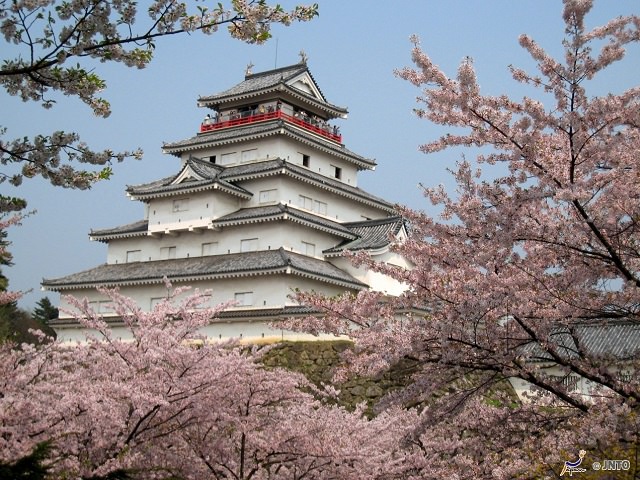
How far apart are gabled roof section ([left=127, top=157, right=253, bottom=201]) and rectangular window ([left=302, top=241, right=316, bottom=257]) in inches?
147

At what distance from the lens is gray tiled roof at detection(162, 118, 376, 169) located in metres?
35.2

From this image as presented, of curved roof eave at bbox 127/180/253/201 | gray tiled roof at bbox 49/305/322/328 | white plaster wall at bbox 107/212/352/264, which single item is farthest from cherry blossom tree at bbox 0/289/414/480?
curved roof eave at bbox 127/180/253/201

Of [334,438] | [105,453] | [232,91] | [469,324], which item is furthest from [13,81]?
[232,91]

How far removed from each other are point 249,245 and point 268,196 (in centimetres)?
260

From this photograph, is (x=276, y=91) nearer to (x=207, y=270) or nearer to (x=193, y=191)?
(x=193, y=191)

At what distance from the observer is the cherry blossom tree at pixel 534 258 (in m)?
8.02

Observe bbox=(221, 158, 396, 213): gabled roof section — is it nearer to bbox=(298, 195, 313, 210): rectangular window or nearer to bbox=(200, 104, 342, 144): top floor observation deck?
bbox=(298, 195, 313, 210): rectangular window

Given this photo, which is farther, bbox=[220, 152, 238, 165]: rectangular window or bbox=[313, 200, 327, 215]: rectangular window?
bbox=[220, 152, 238, 165]: rectangular window

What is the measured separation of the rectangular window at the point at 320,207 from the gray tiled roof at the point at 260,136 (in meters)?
3.01

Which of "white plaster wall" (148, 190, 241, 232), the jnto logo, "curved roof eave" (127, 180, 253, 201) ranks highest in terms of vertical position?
"curved roof eave" (127, 180, 253, 201)

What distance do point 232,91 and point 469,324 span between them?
3290cm

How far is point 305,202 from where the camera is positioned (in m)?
34.8

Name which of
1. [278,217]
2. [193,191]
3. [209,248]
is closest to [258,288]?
[278,217]

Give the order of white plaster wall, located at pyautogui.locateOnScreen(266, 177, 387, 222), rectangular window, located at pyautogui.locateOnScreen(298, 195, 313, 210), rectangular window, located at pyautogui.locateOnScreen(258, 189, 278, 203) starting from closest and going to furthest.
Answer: rectangular window, located at pyautogui.locateOnScreen(258, 189, 278, 203)
white plaster wall, located at pyautogui.locateOnScreen(266, 177, 387, 222)
rectangular window, located at pyautogui.locateOnScreen(298, 195, 313, 210)
